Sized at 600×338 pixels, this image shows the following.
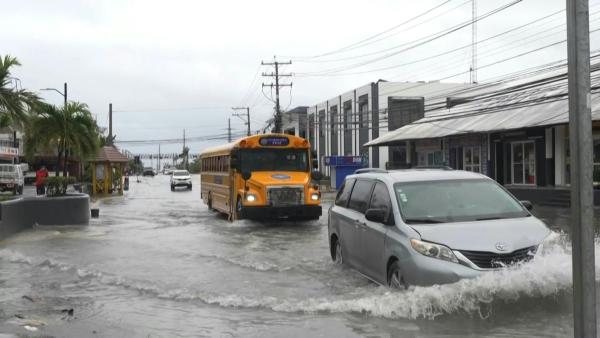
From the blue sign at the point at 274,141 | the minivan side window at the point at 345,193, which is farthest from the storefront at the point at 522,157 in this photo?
the minivan side window at the point at 345,193

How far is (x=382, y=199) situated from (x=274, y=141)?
11110mm

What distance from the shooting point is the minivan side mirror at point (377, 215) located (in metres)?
7.78

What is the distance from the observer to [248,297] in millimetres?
8289

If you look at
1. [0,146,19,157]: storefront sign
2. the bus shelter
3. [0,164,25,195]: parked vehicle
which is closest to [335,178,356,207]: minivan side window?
the bus shelter

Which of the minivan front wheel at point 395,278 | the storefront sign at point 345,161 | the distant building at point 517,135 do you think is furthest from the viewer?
the storefront sign at point 345,161

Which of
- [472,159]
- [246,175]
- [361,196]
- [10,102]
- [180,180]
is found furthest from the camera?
[180,180]

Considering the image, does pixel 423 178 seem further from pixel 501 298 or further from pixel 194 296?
pixel 194 296

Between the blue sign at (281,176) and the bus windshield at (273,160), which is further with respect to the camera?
the bus windshield at (273,160)

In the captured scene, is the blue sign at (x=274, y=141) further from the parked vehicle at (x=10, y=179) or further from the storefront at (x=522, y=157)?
the parked vehicle at (x=10, y=179)

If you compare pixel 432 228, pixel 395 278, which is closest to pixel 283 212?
pixel 395 278

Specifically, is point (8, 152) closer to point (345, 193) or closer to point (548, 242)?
point (345, 193)

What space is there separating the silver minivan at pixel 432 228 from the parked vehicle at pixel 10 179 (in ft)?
112

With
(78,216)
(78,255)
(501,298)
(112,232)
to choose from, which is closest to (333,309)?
(501,298)

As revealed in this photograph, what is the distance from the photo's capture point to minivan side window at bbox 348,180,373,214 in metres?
8.97
